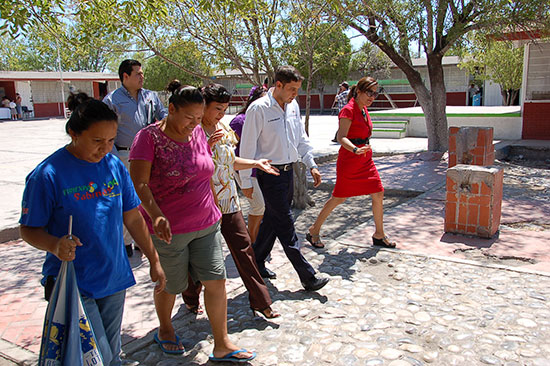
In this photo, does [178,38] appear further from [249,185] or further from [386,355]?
[386,355]

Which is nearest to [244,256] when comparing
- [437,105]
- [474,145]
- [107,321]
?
[107,321]

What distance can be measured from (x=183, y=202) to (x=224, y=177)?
721 mm

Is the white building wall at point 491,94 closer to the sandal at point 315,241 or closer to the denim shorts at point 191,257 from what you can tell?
the sandal at point 315,241

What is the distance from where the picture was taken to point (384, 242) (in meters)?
5.31

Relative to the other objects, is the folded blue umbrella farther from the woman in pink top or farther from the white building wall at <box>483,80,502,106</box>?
the white building wall at <box>483,80,502,106</box>

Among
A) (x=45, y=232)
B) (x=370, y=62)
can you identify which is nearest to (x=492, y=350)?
(x=45, y=232)

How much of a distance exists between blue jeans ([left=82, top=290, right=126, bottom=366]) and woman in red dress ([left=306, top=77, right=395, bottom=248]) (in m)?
3.07

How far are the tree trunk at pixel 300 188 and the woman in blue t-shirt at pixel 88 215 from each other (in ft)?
16.0

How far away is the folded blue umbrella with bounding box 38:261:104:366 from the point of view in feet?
7.14

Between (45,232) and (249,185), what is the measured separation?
7.02 ft

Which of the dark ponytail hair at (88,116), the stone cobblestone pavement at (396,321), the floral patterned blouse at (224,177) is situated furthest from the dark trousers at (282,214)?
the dark ponytail hair at (88,116)

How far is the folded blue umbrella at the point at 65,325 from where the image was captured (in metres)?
2.18

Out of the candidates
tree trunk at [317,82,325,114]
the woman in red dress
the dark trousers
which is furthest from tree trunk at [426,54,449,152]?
tree trunk at [317,82,325,114]

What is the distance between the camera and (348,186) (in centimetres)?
529
